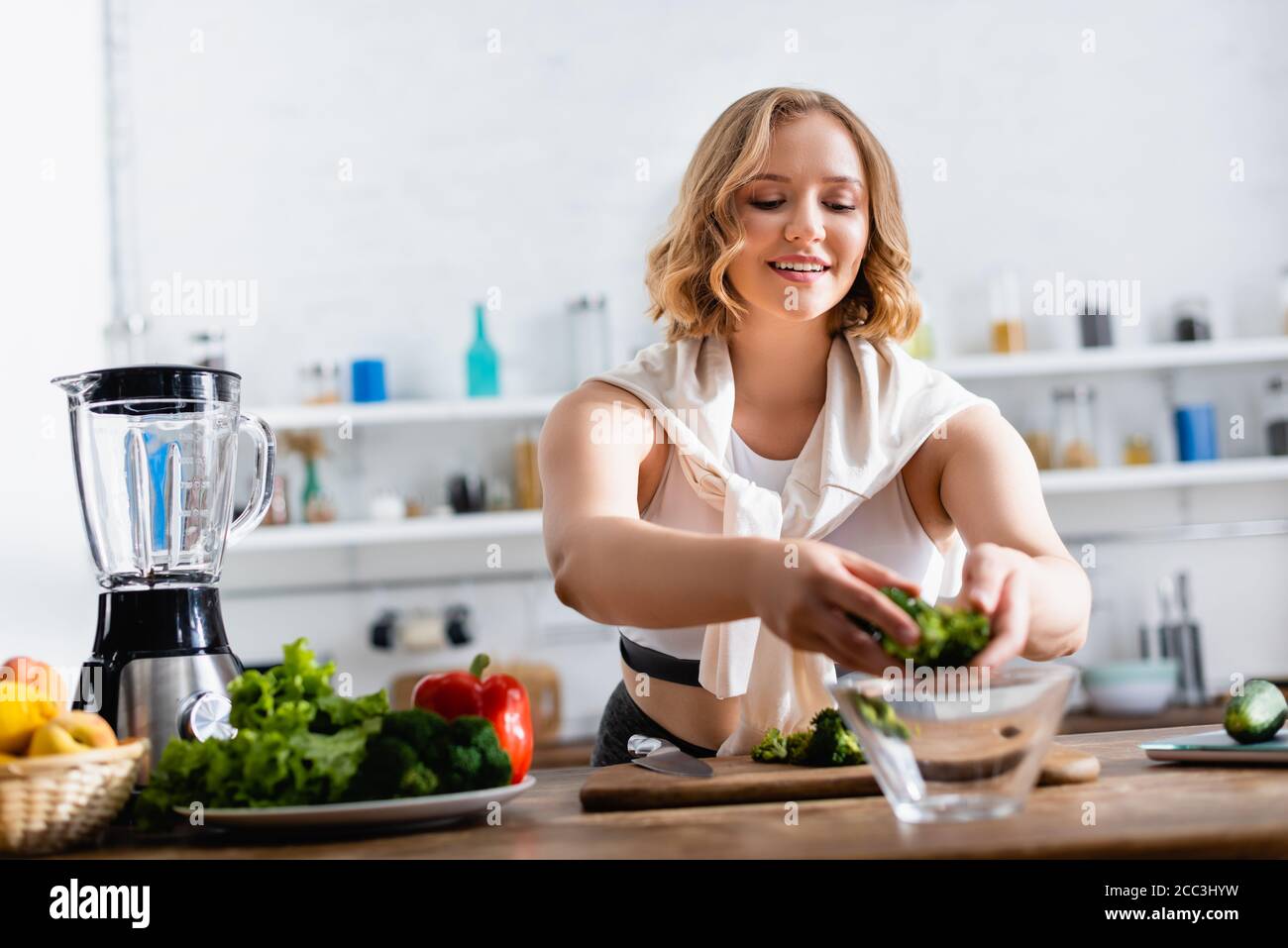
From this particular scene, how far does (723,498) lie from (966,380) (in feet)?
7.53

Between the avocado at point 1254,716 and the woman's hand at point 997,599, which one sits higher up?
the woman's hand at point 997,599

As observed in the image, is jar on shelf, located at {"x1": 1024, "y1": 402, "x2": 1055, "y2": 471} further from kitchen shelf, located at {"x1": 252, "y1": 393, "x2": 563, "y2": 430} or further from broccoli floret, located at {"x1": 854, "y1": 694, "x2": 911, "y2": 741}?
broccoli floret, located at {"x1": 854, "y1": 694, "x2": 911, "y2": 741}

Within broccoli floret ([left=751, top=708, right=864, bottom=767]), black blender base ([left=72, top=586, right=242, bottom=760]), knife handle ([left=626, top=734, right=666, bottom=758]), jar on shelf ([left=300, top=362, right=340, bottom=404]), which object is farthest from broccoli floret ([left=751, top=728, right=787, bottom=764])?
jar on shelf ([left=300, top=362, right=340, bottom=404])

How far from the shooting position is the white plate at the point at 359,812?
0.87 metres

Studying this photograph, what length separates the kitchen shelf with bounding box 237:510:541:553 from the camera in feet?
10.3

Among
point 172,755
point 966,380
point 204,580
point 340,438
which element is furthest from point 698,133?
point 172,755

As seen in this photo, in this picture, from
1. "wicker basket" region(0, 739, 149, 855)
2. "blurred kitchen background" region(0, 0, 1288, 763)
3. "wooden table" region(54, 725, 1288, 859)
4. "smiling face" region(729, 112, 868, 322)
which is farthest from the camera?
"blurred kitchen background" region(0, 0, 1288, 763)

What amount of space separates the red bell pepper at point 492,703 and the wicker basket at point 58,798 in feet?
0.93

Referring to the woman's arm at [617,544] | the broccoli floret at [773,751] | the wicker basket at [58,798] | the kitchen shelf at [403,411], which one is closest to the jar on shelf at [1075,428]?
the kitchen shelf at [403,411]

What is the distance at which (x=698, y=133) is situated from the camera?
356 cm

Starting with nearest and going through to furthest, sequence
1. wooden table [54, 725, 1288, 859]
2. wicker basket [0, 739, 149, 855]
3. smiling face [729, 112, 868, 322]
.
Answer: wooden table [54, 725, 1288, 859]
wicker basket [0, 739, 149, 855]
smiling face [729, 112, 868, 322]

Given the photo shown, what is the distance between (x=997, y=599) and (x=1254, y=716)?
31 cm

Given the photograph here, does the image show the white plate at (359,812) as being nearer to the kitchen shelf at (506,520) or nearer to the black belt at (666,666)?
the black belt at (666,666)

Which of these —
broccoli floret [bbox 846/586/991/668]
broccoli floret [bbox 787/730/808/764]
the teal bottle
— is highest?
the teal bottle
